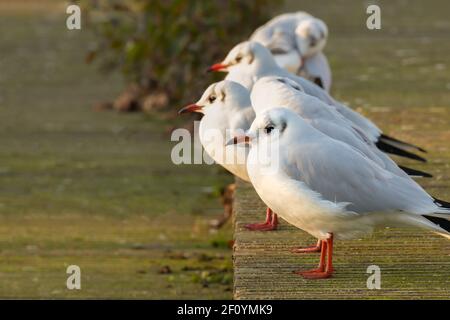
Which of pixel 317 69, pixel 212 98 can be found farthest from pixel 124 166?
pixel 212 98

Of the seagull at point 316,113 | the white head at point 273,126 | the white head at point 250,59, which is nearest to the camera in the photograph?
the white head at point 273,126

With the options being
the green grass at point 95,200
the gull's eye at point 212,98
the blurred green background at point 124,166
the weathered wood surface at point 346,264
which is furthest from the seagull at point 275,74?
the green grass at point 95,200

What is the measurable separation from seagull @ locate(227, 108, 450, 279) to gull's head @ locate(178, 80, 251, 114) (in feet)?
3.13

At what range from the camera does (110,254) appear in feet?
22.3

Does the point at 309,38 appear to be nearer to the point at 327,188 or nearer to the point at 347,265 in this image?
→ the point at 347,265

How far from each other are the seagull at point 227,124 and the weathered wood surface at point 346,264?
0.22 metres

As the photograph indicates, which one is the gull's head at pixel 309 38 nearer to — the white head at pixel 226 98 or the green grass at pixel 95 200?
the green grass at pixel 95 200

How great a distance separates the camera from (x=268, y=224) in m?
5.29

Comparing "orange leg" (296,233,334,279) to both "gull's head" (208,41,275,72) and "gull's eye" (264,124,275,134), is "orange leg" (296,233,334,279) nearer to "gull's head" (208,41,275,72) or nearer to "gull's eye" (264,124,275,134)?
"gull's eye" (264,124,275,134)

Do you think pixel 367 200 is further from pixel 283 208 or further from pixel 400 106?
pixel 400 106

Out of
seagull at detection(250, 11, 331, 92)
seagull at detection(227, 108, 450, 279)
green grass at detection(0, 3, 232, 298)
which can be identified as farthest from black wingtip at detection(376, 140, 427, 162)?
seagull at detection(250, 11, 331, 92)

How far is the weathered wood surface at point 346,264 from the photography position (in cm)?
436

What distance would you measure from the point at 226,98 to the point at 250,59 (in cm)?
77
